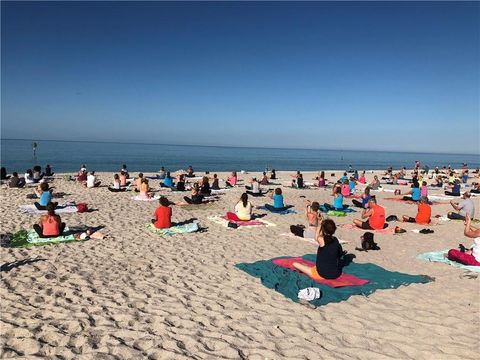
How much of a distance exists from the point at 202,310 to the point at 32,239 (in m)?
5.96

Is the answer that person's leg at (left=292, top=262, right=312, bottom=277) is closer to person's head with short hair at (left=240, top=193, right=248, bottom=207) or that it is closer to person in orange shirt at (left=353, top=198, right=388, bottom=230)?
person's head with short hair at (left=240, top=193, right=248, bottom=207)

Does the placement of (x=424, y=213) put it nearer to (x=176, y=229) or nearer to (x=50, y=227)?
(x=176, y=229)

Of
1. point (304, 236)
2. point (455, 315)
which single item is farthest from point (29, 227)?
point (455, 315)

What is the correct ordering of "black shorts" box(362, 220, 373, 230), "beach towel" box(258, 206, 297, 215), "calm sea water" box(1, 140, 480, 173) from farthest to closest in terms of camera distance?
"calm sea water" box(1, 140, 480, 173) < "beach towel" box(258, 206, 297, 215) < "black shorts" box(362, 220, 373, 230)

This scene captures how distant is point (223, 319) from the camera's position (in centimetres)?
544

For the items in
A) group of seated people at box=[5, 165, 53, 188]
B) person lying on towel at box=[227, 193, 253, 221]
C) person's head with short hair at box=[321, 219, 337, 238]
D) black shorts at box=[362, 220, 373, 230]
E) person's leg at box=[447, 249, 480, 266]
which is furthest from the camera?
group of seated people at box=[5, 165, 53, 188]

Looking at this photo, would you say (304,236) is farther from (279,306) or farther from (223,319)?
(223,319)

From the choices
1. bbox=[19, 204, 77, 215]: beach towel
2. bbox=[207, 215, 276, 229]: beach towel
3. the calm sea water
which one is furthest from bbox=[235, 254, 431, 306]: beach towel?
the calm sea water

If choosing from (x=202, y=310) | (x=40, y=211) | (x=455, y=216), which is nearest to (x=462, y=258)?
(x=202, y=310)

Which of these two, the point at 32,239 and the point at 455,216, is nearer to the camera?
the point at 32,239

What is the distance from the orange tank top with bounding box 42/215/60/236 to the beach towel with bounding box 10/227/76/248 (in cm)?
17

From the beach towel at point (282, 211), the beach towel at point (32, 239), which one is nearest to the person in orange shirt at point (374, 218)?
the beach towel at point (282, 211)

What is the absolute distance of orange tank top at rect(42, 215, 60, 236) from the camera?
9.55 metres

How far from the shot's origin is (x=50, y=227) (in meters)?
9.56
